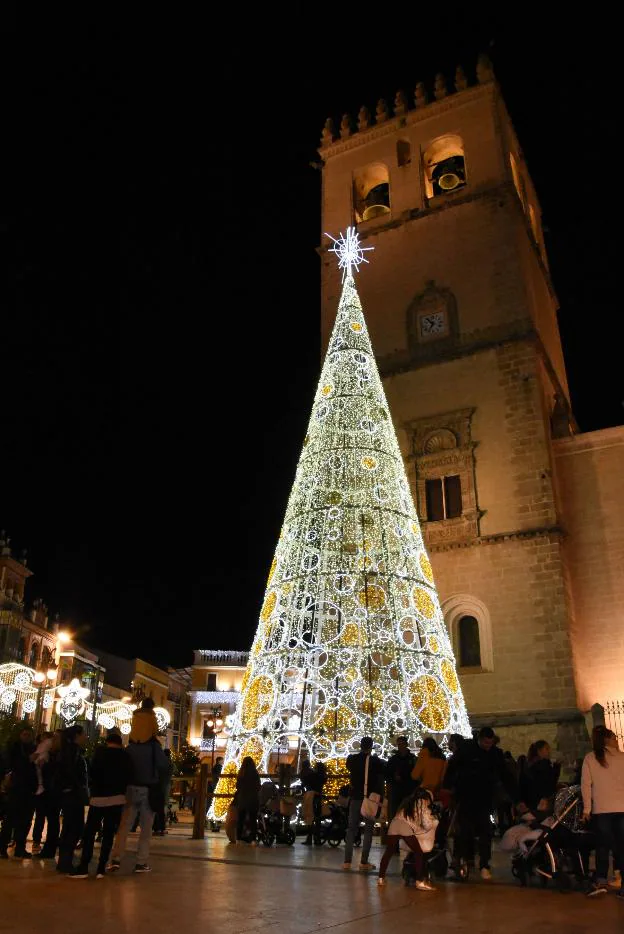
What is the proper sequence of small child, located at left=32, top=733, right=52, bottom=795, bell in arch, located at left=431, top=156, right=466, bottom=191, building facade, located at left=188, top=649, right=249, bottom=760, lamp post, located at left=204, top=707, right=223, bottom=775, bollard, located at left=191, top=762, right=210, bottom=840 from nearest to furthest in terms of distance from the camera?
small child, located at left=32, top=733, right=52, bottom=795
bollard, located at left=191, top=762, right=210, bottom=840
lamp post, located at left=204, top=707, right=223, bottom=775
bell in arch, located at left=431, top=156, right=466, bottom=191
building facade, located at left=188, top=649, right=249, bottom=760

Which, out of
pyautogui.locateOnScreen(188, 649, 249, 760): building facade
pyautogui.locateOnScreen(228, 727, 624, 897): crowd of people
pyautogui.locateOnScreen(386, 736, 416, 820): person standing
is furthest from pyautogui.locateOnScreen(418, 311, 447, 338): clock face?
pyautogui.locateOnScreen(188, 649, 249, 760): building facade

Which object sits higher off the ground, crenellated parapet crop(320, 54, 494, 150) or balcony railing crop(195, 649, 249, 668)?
crenellated parapet crop(320, 54, 494, 150)

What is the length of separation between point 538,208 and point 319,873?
2517 centimetres

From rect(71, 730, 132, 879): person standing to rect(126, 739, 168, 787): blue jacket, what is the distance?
25cm

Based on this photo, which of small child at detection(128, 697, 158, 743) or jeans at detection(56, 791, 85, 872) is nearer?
jeans at detection(56, 791, 85, 872)

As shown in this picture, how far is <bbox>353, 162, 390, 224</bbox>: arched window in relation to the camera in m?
24.4

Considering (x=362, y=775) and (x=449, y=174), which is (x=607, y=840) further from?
(x=449, y=174)

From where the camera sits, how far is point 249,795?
9.77m

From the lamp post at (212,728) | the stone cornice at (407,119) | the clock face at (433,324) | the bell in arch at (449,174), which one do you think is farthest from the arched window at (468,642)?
the stone cornice at (407,119)

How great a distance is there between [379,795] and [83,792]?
277 centimetres

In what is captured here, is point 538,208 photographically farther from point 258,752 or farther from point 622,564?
point 258,752

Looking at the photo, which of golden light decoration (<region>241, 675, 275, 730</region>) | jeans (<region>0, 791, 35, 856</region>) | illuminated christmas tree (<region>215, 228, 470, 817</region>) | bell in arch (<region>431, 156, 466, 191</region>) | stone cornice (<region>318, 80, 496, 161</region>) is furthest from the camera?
stone cornice (<region>318, 80, 496, 161</region>)

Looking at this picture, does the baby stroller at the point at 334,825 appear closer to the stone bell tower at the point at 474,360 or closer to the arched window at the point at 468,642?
the stone bell tower at the point at 474,360

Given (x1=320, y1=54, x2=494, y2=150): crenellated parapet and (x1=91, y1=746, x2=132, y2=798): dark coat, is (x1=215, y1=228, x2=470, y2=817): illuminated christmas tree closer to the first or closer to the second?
(x1=91, y1=746, x2=132, y2=798): dark coat
